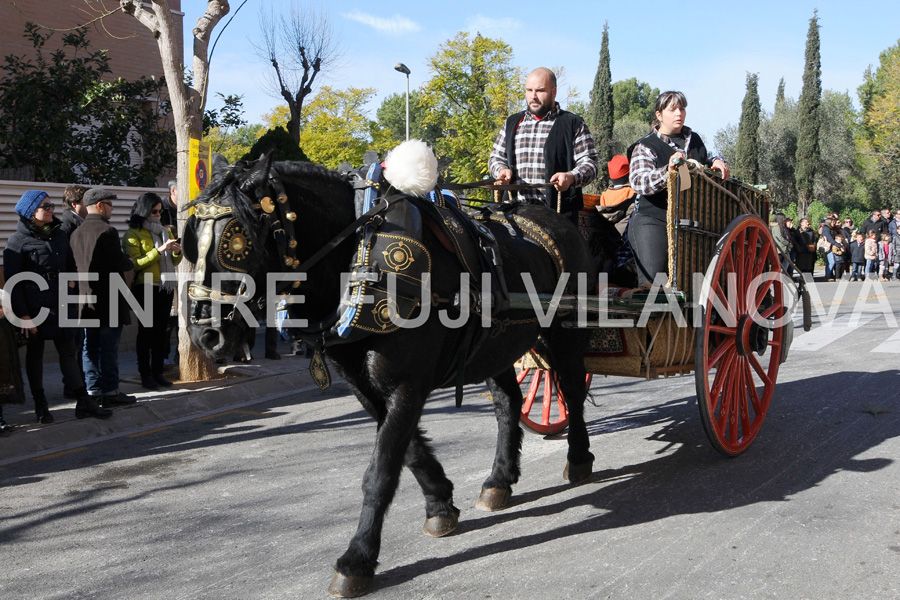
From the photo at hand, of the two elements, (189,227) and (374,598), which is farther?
(374,598)

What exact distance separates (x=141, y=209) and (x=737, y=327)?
5978 millimetres

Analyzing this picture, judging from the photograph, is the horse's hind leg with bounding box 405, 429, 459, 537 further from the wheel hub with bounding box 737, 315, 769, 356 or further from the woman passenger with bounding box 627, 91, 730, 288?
the wheel hub with bounding box 737, 315, 769, 356

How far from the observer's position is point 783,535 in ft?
12.7

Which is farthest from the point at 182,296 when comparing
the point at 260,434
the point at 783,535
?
the point at 783,535

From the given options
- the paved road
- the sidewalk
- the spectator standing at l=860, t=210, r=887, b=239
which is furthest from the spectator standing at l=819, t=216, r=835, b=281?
the sidewalk

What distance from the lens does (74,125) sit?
14.0 metres

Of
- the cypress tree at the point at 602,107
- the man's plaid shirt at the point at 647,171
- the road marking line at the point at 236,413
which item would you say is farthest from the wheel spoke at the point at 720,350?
the cypress tree at the point at 602,107

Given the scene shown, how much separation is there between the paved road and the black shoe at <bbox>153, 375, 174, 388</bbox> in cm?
164

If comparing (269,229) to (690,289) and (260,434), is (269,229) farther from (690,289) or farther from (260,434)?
(260,434)

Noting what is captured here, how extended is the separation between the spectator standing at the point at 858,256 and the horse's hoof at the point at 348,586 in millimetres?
23416

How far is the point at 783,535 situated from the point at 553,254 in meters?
1.95

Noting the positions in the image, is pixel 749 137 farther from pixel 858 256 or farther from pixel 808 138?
pixel 858 256

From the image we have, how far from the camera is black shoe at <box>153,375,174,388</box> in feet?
27.6

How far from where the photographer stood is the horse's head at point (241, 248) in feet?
10.1
